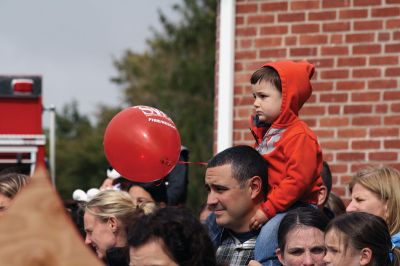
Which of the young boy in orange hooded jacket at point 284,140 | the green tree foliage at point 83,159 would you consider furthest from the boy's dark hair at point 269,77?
the green tree foliage at point 83,159

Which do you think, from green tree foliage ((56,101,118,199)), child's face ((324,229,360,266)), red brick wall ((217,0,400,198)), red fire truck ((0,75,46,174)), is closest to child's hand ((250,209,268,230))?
child's face ((324,229,360,266))

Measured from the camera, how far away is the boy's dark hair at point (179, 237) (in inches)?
133

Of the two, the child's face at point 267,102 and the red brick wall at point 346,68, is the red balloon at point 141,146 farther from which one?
the red brick wall at point 346,68

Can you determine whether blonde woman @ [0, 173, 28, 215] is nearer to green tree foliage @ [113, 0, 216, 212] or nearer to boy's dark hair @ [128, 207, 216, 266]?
boy's dark hair @ [128, 207, 216, 266]

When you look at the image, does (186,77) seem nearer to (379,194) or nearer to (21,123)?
(21,123)

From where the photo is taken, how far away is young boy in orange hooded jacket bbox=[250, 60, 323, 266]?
4738 millimetres

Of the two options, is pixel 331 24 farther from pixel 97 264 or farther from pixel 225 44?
pixel 97 264

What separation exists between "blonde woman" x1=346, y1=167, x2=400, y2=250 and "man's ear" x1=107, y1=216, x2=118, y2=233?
1.29 m

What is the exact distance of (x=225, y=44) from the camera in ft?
25.7

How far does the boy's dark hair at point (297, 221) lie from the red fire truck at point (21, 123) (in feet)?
14.4

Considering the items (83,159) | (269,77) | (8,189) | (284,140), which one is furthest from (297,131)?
(83,159)

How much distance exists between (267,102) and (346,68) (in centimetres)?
259

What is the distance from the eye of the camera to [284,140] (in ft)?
16.0

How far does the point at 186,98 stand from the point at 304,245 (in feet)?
113
